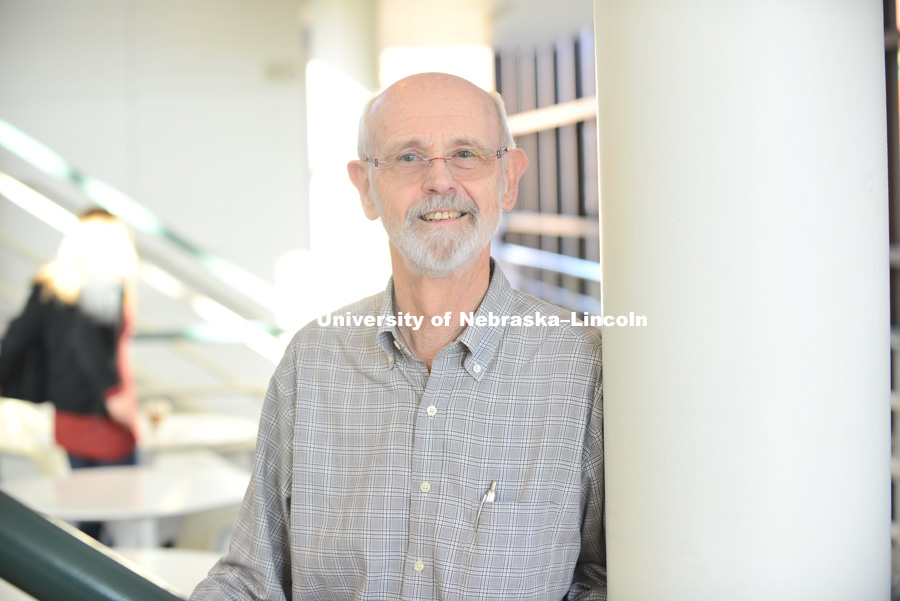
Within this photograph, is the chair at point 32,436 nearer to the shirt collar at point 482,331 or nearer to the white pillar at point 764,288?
the shirt collar at point 482,331

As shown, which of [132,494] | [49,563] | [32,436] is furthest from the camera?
[32,436]

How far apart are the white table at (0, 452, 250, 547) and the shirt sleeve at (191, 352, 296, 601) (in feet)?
3.71

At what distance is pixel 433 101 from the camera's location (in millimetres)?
1330

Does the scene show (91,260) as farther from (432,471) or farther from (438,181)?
(432,471)

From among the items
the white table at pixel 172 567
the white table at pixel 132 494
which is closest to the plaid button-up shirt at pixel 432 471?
the white table at pixel 172 567

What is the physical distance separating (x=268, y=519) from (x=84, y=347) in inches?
70.1

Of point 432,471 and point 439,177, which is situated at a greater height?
point 439,177

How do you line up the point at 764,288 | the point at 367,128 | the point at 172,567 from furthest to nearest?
the point at 172,567 < the point at 367,128 < the point at 764,288

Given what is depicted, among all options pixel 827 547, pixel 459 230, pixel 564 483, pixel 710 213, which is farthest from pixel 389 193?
pixel 827 547

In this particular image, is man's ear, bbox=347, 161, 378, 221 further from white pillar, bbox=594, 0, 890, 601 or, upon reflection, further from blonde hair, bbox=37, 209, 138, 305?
blonde hair, bbox=37, 209, 138, 305

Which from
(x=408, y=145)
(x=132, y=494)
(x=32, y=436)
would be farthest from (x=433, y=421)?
(x=32, y=436)

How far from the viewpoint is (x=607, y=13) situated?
0.81 metres

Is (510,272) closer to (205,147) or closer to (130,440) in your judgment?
(205,147)

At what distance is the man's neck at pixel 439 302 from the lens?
1.33m
